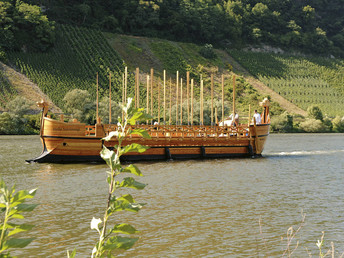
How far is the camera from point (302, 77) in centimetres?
9969

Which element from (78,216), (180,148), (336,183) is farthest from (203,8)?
(78,216)

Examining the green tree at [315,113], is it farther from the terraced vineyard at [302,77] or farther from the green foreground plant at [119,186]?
the green foreground plant at [119,186]

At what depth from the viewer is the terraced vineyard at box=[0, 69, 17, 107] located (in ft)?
202

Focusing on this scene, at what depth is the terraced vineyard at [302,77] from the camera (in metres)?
90.2

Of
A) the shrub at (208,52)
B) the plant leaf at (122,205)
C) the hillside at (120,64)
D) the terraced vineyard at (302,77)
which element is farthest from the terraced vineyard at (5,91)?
the plant leaf at (122,205)

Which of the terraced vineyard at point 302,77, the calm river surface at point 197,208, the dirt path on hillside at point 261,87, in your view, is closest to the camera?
the calm river surface at point 197,208

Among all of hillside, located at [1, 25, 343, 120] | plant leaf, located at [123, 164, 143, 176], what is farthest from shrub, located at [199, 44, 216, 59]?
plant leaf, located at [123, 164, 143, 176]

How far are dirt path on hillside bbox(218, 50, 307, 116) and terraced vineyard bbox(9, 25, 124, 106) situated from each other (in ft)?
81.0

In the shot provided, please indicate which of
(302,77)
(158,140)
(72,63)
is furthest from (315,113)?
→ (158,140)

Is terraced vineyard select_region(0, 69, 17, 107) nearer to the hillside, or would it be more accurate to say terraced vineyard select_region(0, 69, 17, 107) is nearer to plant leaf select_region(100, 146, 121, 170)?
the hillside

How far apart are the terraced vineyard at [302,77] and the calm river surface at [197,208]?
68.1 metres

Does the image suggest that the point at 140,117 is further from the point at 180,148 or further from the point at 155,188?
the point at 180,148

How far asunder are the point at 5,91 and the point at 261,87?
46.1m

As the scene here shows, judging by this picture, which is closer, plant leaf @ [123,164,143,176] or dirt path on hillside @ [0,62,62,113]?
plant leaf @ [123,164,143,176]
